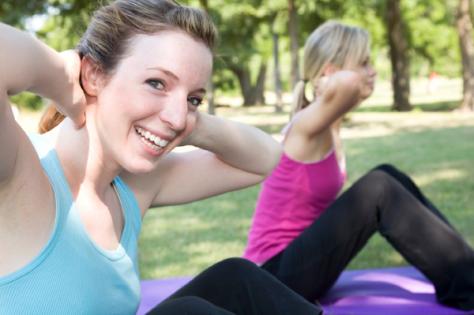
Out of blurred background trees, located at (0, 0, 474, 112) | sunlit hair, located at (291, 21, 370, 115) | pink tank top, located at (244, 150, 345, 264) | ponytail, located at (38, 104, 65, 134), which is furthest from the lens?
blurred background trees, located at (0, 0, 474, 112)

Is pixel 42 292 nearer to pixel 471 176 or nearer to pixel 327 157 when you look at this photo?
pixel 327 157

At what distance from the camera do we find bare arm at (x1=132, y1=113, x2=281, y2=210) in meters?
2.42

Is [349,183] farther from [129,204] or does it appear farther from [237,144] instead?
[129,204]

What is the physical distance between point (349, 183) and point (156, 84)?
6.85 metres

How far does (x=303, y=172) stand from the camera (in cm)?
349

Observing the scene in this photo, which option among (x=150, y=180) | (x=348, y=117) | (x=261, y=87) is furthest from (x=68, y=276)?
(x=261, y=87)

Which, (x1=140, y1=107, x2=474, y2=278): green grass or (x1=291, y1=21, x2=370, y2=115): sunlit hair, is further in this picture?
(x1=140, y1=107, x2=474, y2=278): green grass

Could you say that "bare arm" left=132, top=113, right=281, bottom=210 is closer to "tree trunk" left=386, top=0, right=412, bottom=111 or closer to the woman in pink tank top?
the woman in pink tank top

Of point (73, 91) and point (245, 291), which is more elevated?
point (73, 91)

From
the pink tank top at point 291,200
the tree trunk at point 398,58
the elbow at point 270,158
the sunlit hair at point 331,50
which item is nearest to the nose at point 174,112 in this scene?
the elbow at point 270,158

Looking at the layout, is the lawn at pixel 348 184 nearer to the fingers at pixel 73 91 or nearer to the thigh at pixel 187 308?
the thigh at pixel 187 308

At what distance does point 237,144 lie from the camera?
2535 millimetres

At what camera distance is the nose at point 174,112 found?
1.84 m

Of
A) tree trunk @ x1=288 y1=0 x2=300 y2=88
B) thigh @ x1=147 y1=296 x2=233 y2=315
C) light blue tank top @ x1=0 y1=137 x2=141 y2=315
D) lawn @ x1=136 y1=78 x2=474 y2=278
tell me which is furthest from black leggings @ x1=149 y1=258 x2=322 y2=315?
tree trunk @ x1=288 y1=0 x2=300 y2=88
